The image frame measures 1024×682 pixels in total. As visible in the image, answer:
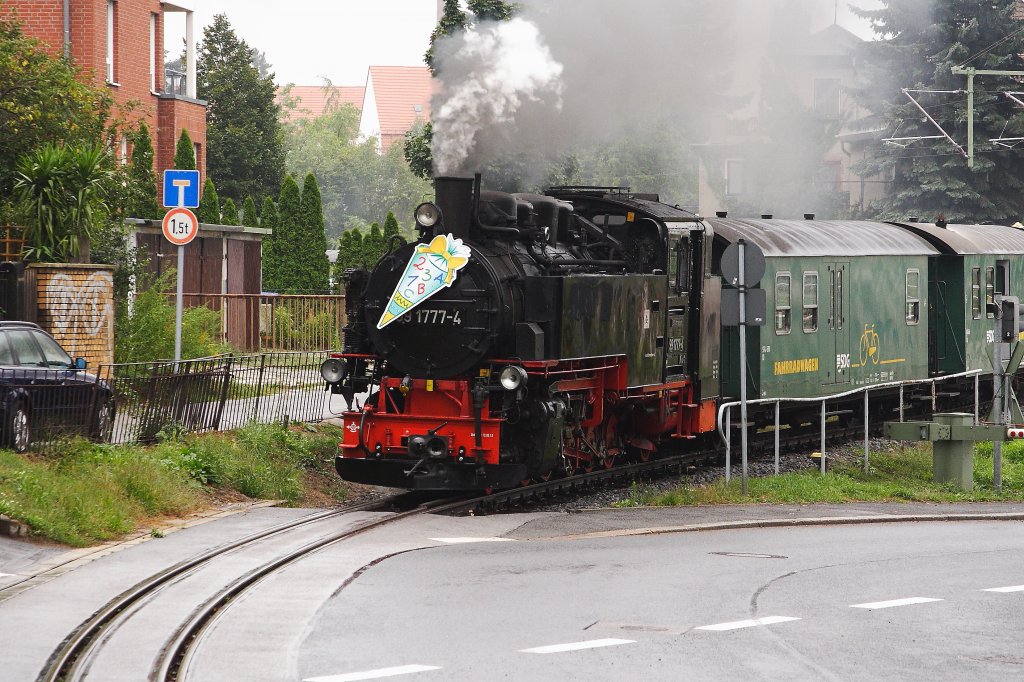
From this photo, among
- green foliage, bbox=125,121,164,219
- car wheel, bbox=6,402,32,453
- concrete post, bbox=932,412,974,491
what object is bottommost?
concrete post, bbox=932,412,974,491

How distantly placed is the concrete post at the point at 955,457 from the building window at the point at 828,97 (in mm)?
32899

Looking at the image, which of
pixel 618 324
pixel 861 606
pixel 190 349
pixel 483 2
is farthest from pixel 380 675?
pixel 483 2

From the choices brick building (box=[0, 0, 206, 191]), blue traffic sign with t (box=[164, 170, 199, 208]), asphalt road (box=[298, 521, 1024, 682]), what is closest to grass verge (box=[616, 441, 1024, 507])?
asphalt road (box=[298, 521, 1024, 682])

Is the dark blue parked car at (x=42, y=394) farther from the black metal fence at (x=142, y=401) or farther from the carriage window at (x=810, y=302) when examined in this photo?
the carriage window at (x=810, y=302)

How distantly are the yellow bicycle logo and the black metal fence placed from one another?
8.02 metres

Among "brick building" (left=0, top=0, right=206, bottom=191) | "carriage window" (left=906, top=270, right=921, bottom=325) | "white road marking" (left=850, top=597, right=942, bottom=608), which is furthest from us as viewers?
"brick building" (left=0, top=0, right=206, bottom=191)

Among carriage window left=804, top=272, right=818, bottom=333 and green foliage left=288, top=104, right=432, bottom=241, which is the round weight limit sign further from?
green foliage left=288, top=104, right=432, bottom=241

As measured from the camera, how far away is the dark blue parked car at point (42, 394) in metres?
14.3

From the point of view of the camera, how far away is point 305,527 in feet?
41.9

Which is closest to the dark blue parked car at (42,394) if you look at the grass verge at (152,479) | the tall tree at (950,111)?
the grass verge at (152,479)

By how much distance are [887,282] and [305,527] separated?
40.6ft

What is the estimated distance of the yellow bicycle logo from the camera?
21544mm

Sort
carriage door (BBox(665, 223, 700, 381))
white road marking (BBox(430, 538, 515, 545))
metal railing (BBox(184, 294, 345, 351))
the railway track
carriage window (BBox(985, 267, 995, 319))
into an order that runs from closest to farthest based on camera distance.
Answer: the railway track < white road marking (BBox(430, 538, 515, 545)) < carriage door (BBox(665, 223, 700, 381)) < carriage window (BBox(985, 267, 995, 319)) < metal railing (BBox(184, 294, 345, 351))

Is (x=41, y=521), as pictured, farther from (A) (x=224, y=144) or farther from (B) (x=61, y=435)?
(A) (x=224, y=144)
